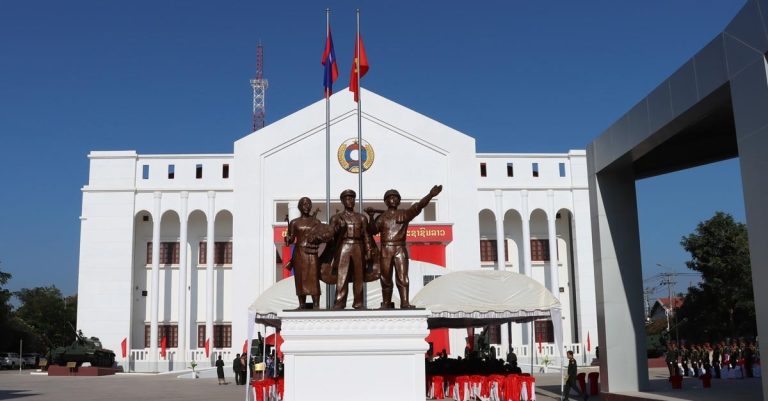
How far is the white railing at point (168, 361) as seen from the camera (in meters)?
36.0

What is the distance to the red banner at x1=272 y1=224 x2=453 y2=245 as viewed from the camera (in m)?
35.4

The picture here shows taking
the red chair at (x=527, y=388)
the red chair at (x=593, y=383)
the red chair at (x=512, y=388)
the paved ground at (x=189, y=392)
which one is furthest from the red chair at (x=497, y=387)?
the red chair at (x=593, y=383)

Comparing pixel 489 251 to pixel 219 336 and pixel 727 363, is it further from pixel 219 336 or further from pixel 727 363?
pixel 727 363

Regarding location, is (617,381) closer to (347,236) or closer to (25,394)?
(347,236)

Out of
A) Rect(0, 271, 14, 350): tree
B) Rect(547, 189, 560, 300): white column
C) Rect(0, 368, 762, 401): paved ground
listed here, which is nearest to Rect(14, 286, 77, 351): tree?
Rect(0, 271, 14, 350): tree

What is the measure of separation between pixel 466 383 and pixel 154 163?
83.9 ft

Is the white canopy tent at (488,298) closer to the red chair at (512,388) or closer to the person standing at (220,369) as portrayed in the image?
the red chair at (512,388)

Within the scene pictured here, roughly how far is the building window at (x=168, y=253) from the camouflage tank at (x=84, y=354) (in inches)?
212

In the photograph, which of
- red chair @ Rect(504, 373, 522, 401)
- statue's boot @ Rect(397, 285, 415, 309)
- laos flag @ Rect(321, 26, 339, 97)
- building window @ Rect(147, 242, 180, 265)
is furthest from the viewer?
building window @ Rect(147, 242, 180, 265)

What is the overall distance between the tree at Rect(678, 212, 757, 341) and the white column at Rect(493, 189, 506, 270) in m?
9.91

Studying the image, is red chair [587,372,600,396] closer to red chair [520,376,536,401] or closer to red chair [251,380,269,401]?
red chair [520,376,536,401]

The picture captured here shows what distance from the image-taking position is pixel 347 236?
38.0ft

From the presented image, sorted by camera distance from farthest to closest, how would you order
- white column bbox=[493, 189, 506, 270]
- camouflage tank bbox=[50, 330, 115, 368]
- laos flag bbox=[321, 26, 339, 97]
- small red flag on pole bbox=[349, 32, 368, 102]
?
white column bbox=[493, 189, 506, 270], camouflage tank bbox=[50, 330, 115, 368], laos flag bbox=[321, 26, 339, 97], small red flag on pole bbox=[349, 32, 368, 102]

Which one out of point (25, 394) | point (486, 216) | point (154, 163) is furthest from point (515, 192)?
point (25, 394)
